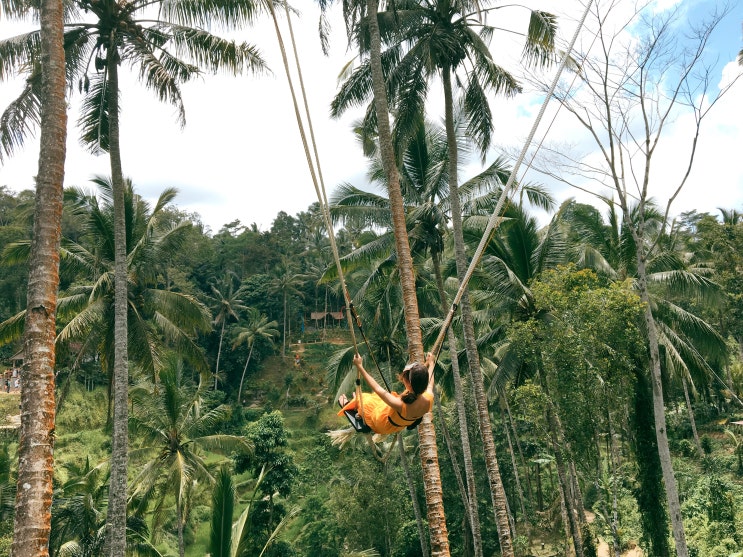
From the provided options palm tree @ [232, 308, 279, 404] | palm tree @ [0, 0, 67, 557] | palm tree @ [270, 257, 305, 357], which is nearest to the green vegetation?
palm tree @ [0, 0, 67, 557]

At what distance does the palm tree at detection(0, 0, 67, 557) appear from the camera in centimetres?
509

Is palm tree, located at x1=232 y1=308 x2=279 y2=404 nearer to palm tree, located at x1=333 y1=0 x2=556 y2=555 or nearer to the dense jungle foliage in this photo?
the dense jungle foliage

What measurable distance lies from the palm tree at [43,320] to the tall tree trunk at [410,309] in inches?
177

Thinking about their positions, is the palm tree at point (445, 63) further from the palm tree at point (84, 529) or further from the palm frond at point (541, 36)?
the palm tree at point (84, 529)

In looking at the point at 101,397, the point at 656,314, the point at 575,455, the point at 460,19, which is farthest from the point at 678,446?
the point at 101,397

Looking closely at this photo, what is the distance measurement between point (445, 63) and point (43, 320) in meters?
10.0

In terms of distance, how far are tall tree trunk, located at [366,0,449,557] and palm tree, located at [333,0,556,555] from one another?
267 cm

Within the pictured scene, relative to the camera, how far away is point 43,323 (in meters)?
5.69

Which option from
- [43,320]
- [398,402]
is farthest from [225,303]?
[398,402]

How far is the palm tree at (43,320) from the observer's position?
5094 mm

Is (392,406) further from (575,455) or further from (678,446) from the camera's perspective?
(678,446)

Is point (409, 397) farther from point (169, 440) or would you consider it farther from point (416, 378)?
point (169, 440)

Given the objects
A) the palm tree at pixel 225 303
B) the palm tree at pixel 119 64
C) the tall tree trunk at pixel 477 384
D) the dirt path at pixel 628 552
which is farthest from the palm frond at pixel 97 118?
the palm tree at pixel 225 303

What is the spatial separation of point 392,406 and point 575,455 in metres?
9.21
